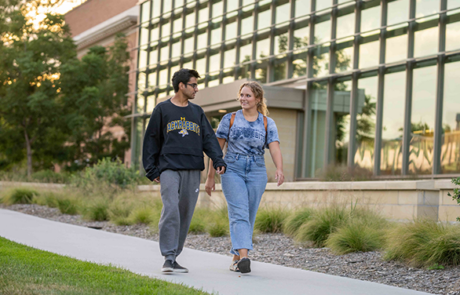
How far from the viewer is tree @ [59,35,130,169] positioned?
96.4 ft

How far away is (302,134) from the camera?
20281 mm

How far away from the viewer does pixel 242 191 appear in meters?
5.84

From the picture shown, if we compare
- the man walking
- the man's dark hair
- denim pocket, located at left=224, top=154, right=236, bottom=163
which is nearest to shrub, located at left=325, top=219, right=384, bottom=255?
denim pocket, located at left=224, top=154, right=236, bottom=163

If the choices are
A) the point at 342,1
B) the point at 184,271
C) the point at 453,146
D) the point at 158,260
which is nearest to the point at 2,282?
the point at 184,271

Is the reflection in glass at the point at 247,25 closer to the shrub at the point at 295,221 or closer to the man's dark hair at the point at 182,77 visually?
the shrub at the point at 295,221

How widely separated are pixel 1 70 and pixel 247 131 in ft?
88.3

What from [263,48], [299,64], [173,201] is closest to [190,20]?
[263,48]

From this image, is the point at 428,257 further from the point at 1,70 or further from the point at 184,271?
the point at 1,70

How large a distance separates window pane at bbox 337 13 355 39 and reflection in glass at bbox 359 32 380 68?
24.7 inches

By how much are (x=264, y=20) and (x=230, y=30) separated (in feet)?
7.31

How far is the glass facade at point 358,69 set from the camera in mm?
15789

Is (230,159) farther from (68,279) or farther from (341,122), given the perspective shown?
(341,122)

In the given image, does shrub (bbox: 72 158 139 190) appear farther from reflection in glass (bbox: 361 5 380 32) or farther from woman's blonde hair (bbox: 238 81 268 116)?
woman's blonde hair (bbox: 238 81 268 116)

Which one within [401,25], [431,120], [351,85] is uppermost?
[401,25]
